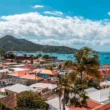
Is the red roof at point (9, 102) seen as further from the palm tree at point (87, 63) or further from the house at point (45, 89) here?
the palm tree at point (87, 63)

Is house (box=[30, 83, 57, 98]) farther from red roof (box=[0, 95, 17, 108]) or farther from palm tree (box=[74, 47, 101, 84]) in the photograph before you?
palm tree (box=[74, 47, 101, 84])

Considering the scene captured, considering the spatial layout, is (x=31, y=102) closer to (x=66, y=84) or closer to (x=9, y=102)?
(x=9, y=102)


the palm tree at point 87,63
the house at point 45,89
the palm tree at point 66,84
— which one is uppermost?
the palm tree at point 87,63

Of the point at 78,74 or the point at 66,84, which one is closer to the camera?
the point at 66,84

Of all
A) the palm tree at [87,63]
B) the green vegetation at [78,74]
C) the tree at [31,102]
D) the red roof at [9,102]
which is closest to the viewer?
the green vegetation at [78,74]

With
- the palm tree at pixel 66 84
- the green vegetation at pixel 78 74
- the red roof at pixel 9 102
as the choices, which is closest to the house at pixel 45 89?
the red roof at pixel 9 102

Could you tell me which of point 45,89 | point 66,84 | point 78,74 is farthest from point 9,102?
point 78,74

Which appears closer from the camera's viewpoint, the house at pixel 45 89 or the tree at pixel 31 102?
the tree at pixel 31 102

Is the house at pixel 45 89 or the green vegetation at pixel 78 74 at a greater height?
the green vegetation at pixel 78 74

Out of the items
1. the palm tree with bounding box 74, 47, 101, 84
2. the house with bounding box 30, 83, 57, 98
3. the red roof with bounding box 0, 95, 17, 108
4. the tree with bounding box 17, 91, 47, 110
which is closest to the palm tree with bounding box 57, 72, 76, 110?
the palm tree with bounding box 74, 47, 101, 84

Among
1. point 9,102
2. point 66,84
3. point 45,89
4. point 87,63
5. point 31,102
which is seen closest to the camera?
point 66,84
